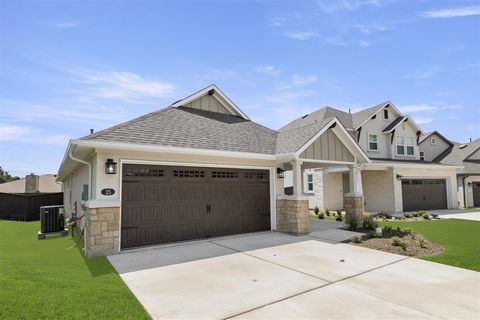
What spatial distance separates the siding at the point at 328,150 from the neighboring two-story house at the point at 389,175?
22.5 ft

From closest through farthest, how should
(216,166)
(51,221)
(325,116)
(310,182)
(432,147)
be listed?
(216,166) → (51,221) → (325,116) → (310,182) → (432,147)

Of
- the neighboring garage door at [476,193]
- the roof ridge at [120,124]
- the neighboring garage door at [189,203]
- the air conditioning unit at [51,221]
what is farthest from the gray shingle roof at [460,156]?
the air conditioning unit at [51,221]

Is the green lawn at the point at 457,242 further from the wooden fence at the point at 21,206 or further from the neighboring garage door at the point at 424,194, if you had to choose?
the wooden fence at the point at 21,206

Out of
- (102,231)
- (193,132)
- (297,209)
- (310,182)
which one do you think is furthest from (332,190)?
(102,231)

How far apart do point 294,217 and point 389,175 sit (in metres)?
11.5

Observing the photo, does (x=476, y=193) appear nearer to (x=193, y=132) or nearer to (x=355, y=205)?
(x=355, y=205)

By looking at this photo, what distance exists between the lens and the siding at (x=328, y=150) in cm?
1062

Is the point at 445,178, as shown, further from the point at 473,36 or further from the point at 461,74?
the point at 473,36

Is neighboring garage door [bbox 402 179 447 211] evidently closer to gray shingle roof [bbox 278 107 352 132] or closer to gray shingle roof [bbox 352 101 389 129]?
gray shingle roof [bbox 352 101 389 129]

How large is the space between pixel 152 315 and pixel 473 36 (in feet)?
45.4

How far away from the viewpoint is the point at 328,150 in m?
11.2

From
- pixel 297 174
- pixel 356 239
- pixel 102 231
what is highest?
pixel 297 174

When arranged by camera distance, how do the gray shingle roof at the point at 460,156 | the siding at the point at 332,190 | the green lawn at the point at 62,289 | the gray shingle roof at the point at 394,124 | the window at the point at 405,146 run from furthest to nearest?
1. the gray shingle roof at the point at 460,156
2. the window at the point at 405,146
3. the gray shingle roof at the point at 394,124
4. the siding at the point at 332,190
5. the green lawn at the point at 62,289

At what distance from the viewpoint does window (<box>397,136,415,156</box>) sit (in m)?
20.8
